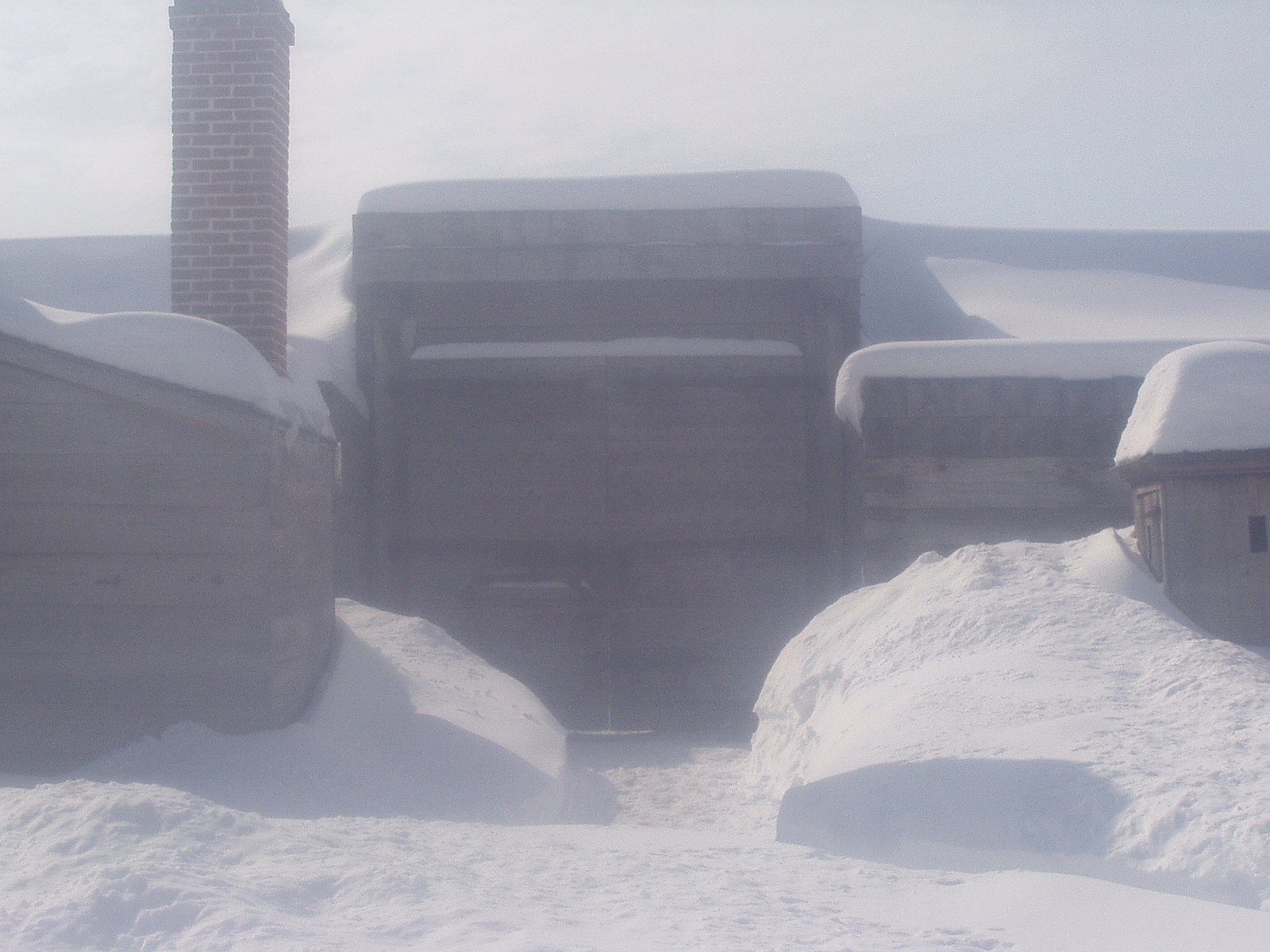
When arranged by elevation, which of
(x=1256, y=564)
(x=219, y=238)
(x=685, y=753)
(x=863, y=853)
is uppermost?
(x=219, y=238)

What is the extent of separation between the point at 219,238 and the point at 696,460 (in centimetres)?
487

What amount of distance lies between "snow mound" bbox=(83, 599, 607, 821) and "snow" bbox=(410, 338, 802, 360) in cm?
361

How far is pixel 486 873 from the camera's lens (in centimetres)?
404

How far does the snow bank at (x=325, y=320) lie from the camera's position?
1059cm

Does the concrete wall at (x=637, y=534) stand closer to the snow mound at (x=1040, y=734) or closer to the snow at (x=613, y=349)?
the snow at (x=613, y=349)

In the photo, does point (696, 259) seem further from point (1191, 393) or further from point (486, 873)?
point (486, 873)

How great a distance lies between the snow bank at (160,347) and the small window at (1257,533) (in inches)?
198

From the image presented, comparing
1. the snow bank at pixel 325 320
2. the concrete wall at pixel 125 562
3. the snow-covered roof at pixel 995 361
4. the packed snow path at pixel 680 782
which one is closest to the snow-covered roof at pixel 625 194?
the snow bank at pixel 325 320

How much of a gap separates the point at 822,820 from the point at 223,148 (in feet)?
17.8

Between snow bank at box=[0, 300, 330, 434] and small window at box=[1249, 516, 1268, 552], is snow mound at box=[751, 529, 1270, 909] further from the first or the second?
snow bank at box=[0, 300, 330, 434]

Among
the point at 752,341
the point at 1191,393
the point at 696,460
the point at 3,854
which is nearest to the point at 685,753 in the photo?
the point at 696,460

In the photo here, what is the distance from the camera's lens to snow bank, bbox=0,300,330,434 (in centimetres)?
619

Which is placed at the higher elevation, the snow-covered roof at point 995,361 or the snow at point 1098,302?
the snow at point 1098,302

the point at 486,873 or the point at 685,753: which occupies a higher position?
the point at 486,873
